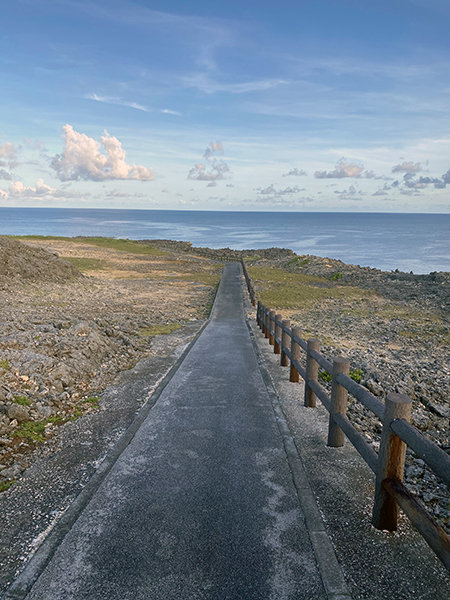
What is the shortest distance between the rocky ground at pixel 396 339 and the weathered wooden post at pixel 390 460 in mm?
1413

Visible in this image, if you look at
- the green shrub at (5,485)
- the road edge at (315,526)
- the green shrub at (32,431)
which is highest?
the road edge at (315,526)

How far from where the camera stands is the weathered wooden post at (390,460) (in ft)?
14.4

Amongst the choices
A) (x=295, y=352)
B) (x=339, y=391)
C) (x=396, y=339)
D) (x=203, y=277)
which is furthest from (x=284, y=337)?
(x=203, y=277)

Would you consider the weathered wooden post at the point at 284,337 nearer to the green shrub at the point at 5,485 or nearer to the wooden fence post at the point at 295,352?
the wooden fence post at the point at 295,352

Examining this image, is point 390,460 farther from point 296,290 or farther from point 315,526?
point 296,290

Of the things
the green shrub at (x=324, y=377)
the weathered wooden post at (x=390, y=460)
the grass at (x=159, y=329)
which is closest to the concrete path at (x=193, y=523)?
the weathered wooden post at (x=390, y=460)

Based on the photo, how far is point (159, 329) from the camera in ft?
58.0

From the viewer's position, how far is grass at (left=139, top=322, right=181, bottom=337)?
1662 centimetres

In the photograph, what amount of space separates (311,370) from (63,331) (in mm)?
8156

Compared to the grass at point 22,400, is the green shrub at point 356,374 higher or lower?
lower

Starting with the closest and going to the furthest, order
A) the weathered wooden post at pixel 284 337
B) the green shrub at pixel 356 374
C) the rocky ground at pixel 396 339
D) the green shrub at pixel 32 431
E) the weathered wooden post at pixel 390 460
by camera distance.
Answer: the weathered wooden post at pixel 390 460 → the green shrub at pixel 32 431 → the rocky ground at pixel 396 339 → the weathered wooden post at pixel 284 337 → the green shrub at pixel 356 374

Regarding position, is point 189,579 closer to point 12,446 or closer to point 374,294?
point 12,446

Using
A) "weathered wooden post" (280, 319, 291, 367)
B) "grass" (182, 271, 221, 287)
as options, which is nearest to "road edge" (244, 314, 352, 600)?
"weathered wooden post" (280, 319, 291, 367)

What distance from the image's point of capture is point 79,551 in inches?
176
